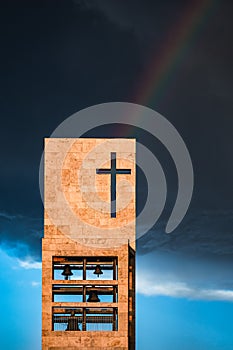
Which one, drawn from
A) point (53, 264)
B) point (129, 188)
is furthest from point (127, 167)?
point (53, 264)

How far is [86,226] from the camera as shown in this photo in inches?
3529

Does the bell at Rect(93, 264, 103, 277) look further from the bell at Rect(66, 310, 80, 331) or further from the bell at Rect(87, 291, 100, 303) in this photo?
the bell at Rect(66, 310, 80, 331)

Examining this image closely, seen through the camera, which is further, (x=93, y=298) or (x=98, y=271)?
(x=98, y=271)

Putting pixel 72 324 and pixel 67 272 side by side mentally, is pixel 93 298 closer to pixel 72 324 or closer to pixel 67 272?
pixel 72 324

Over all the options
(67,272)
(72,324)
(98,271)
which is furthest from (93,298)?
(67,272)

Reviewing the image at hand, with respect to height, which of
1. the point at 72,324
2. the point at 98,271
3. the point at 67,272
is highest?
the point at 98,271

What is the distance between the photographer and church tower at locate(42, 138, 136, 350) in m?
88.4

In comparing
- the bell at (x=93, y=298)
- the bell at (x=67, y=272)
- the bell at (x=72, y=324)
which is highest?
the bell at (x=67, y=272)

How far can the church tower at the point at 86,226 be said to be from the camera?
88.4 metres

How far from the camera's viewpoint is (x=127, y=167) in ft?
297

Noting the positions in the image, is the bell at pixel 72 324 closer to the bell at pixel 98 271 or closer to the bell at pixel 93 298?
the bell at pixel 93 298

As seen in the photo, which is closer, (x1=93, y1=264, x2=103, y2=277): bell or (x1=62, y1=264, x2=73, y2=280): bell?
(x1=62, y1=264, x2=73, y2=280): bell

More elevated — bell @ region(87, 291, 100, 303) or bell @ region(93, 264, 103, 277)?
bell @ region(93, 264, 103, 277)

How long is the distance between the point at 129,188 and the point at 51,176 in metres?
5.51
